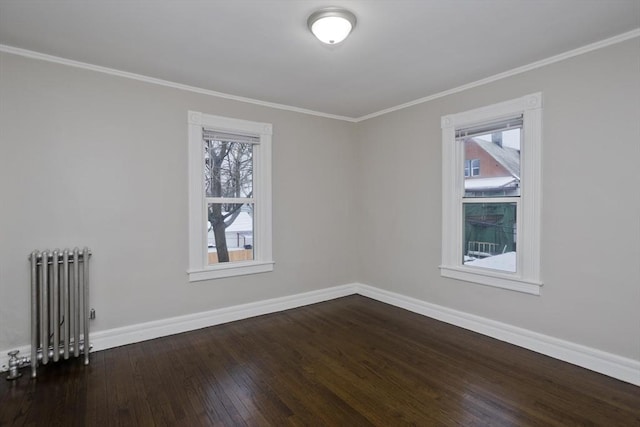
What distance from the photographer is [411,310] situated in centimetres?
409

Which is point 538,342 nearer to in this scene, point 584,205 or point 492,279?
point 492,279

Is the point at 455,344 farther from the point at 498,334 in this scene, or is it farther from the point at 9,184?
the point at 9,184

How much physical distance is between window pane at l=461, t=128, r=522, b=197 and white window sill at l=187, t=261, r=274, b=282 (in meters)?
2.43

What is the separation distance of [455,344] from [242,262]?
2385mm

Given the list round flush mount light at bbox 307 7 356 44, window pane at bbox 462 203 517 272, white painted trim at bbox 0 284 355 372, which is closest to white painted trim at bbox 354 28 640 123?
window pane at bbox 462 203 517 272

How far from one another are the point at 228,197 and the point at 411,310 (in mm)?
2548

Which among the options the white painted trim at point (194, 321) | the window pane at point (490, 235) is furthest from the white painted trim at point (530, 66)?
the white painted trim at point (194, 321)

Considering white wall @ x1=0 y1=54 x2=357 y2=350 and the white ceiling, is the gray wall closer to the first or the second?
white wall @ x1=0 y1=54 x2=357 y2=350

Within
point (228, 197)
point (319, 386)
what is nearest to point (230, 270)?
point (228, 197)

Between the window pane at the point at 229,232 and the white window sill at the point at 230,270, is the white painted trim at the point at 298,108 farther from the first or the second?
the white window sill at the point at 230,270

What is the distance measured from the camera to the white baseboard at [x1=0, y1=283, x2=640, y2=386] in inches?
103

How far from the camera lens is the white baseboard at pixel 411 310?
103 inches

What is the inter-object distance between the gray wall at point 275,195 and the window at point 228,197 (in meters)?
0.11

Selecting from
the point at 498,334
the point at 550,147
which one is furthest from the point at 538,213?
the point at 498,334
